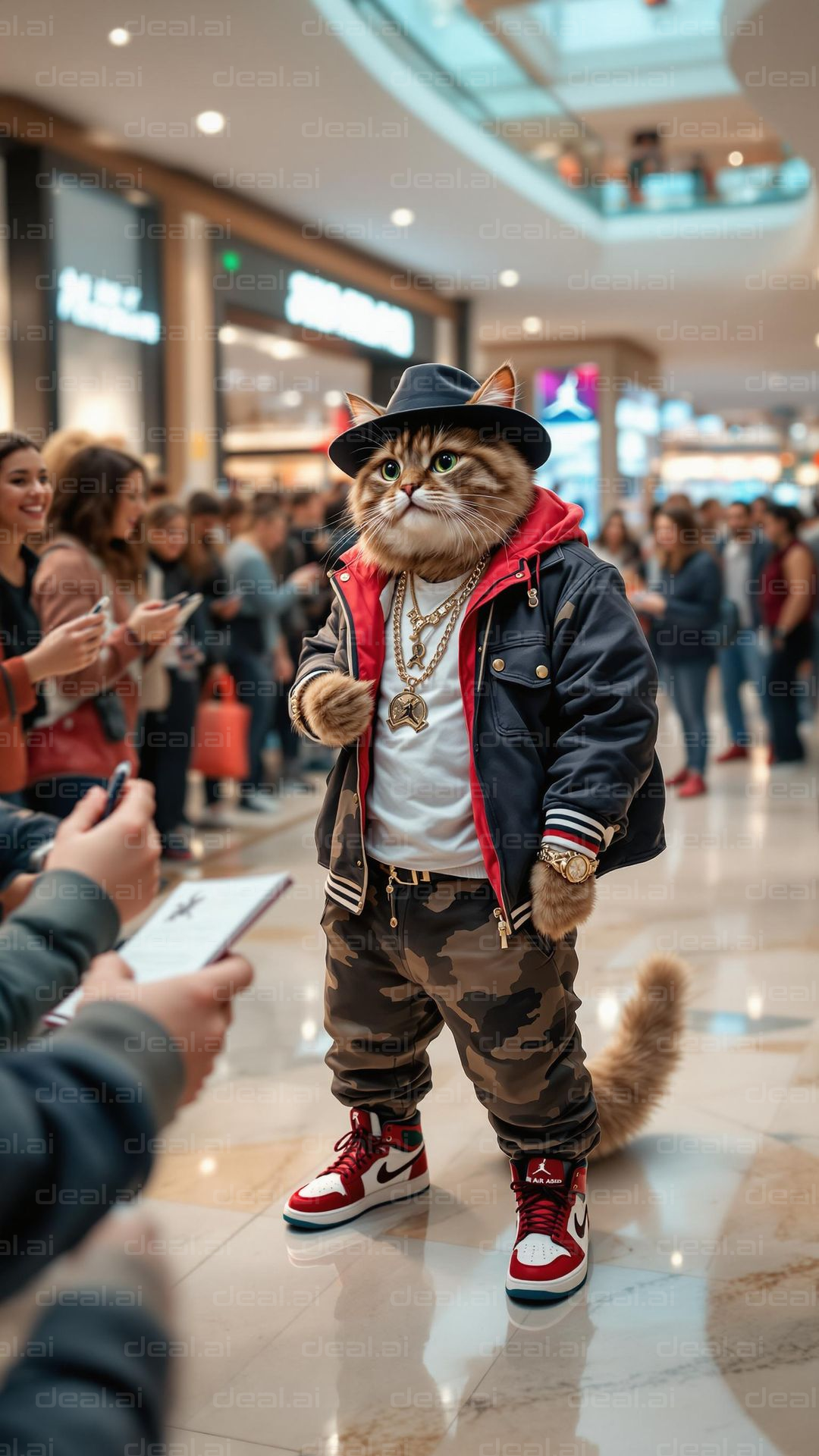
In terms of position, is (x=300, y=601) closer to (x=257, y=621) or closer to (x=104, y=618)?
(x=257, y=621)

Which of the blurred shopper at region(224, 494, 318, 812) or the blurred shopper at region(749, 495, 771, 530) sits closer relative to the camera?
the blurred shopper at region(224, 494, 318, 812)

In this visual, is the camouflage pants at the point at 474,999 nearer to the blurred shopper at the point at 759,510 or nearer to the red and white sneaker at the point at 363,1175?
the red and white sneaker at the point at 363,1175

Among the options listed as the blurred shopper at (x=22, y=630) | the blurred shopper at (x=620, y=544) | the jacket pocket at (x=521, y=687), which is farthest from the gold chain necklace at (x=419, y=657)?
the blurred shopper at (x=620, y=544)

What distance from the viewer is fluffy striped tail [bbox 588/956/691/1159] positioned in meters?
2.63

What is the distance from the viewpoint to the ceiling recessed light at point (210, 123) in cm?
791

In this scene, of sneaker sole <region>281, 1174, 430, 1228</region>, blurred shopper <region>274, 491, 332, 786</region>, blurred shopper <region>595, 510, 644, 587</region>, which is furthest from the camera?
blurred shopper <region>595, 510, 644, 587</region>

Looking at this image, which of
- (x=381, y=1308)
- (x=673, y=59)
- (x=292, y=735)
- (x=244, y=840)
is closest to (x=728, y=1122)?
(x=381, y=1308)

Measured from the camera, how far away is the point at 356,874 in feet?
7.32

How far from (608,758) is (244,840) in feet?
13.5

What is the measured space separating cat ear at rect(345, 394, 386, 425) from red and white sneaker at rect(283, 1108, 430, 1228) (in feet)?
4.51

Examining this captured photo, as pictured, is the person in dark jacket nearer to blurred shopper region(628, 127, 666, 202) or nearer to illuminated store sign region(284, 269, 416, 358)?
illuminated store sign region(284, 269, 416, 358)

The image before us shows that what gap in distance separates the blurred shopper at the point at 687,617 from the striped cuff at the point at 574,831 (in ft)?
16.0

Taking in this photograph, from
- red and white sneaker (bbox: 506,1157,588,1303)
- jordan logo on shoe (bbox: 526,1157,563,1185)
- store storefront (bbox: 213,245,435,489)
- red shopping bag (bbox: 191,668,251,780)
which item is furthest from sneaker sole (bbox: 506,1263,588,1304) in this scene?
store storefront (bbox: 213,245,435,489)

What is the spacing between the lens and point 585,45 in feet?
41.7
